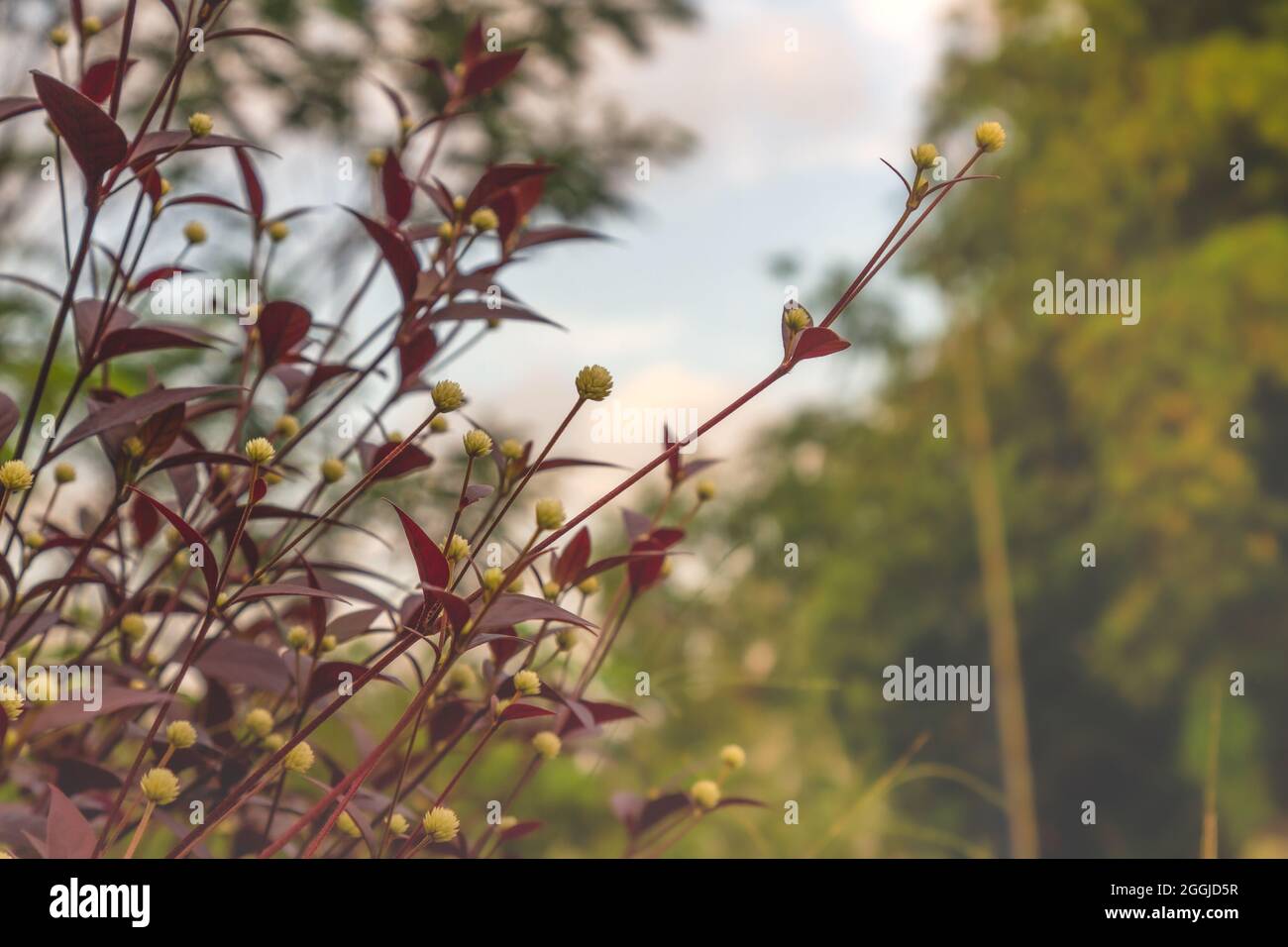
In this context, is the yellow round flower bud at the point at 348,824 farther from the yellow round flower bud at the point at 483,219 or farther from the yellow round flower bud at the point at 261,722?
the yellow round flower bud at the point at 483,219

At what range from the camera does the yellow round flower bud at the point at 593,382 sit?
0.48 metres

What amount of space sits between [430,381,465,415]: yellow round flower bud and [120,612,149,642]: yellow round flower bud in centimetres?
34

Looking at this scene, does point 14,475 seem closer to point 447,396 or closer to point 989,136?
point 447,396

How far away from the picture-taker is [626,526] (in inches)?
29.8

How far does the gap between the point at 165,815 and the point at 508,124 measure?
3492 millimetres

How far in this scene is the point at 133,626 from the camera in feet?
2.40

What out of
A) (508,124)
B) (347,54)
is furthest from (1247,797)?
(347,54)

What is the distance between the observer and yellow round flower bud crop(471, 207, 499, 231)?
28.8 inches

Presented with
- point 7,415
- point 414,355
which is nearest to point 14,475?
point 7,415

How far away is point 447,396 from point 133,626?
0.35m

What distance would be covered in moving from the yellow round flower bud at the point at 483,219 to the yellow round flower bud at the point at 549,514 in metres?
0.29

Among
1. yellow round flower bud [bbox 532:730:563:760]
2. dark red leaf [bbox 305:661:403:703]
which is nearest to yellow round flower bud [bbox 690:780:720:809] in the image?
yellow round flower bud [bbox 532:730:563:760]

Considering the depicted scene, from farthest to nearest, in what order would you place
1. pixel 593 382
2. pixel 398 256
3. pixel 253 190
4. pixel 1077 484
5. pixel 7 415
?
pixel 1077 484 < pixel 253 190 < pixel 398 256 < pixel 7 415 < pixel 593 382
